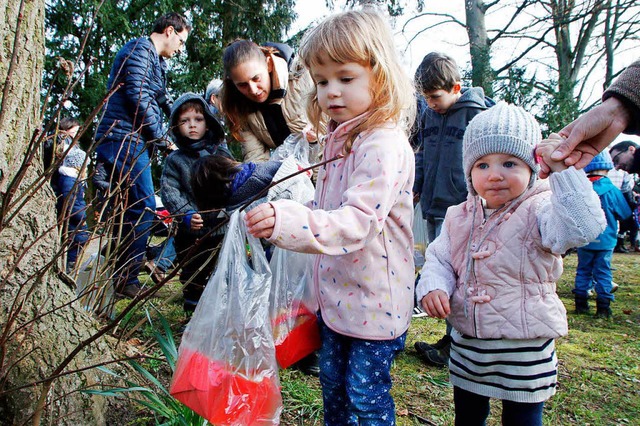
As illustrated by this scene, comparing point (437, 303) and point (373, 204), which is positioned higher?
point (373, 204)

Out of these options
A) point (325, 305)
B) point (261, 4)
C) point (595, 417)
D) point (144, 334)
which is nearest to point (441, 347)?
point (595, 417)

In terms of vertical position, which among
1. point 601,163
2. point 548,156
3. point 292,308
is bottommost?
point 292,308

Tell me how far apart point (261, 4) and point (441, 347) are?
353 inches

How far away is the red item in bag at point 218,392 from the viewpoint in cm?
123

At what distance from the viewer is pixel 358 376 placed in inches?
55.9

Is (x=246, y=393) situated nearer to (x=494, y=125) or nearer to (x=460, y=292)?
(x=460, y=292)

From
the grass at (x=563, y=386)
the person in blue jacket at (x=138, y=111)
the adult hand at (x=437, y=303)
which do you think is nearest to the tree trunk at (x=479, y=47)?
the grass at (x=563, y=386)

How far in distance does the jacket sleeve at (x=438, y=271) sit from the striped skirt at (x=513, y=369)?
0.20 m

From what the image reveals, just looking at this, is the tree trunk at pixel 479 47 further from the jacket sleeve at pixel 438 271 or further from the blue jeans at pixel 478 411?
the blue jeans at pixel 478 411

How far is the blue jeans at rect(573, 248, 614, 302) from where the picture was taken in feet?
13.5

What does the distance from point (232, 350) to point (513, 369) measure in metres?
0.85

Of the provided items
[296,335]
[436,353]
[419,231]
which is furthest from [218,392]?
[419,231]

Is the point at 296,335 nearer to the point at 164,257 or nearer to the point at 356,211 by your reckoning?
the point at 356,211

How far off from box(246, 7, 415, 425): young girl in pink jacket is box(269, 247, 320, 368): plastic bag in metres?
0.05
